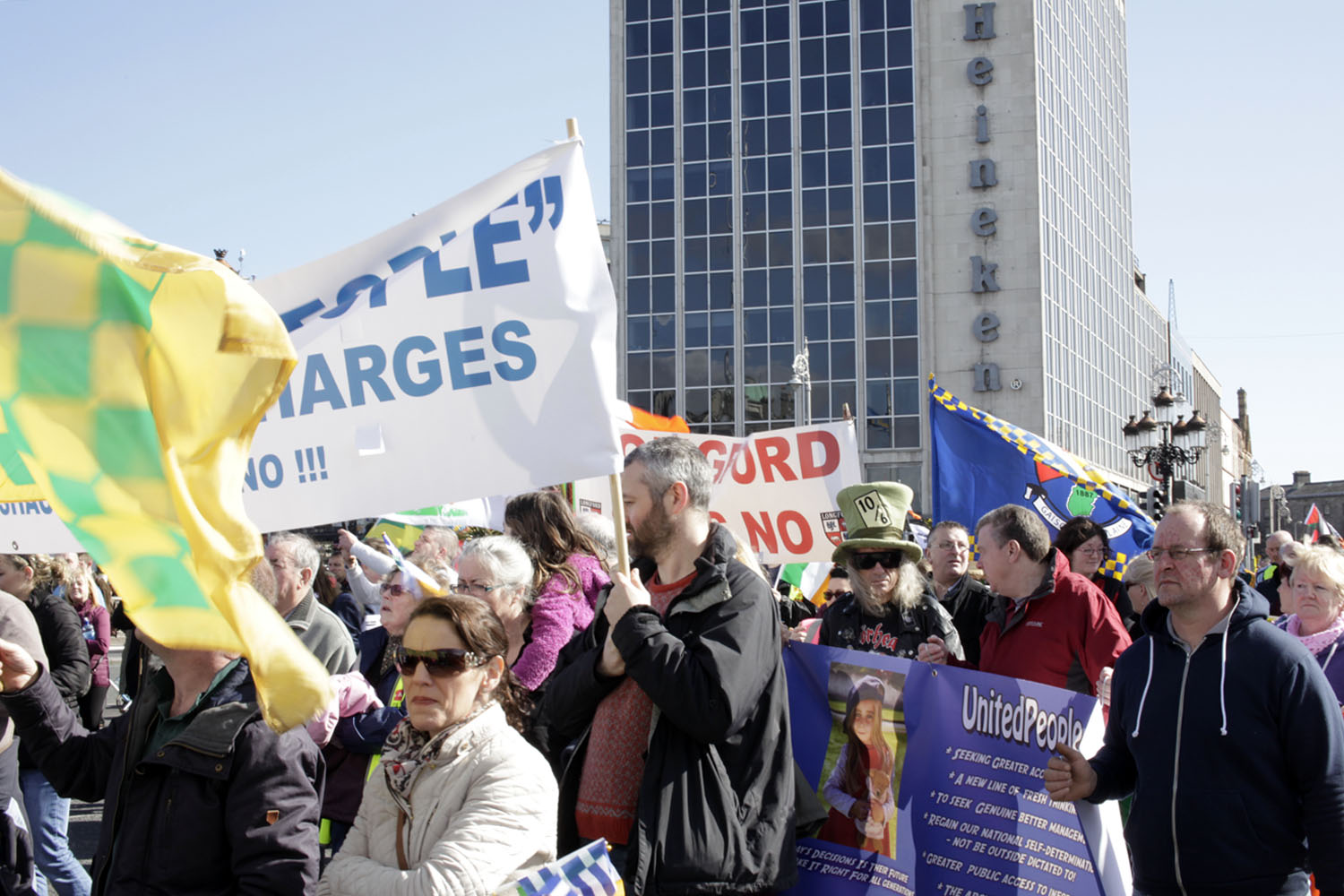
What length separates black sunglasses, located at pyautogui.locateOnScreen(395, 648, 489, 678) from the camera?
121 inches

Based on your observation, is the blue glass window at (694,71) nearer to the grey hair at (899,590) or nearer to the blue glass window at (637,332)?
the blue glass window at (637,332)

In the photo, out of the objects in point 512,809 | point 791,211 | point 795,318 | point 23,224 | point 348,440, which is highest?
point 791,211

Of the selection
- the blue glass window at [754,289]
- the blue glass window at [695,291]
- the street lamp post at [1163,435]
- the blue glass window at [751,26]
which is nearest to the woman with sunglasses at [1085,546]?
the street lamp post at [1163,435]

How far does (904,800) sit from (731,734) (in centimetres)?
99

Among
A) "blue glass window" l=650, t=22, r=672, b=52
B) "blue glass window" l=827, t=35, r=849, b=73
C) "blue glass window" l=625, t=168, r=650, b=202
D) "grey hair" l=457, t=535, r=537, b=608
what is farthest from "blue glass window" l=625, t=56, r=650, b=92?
"grey hair" l=457, t=535, r=537, b=608

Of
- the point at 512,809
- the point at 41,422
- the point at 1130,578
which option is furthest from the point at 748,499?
the point at 41,422

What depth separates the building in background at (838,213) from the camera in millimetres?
45938

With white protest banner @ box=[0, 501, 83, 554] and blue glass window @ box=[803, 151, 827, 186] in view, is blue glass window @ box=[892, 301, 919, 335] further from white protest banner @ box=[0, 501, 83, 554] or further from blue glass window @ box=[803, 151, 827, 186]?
white protest banner @ box=[0, 501, 83, 554]

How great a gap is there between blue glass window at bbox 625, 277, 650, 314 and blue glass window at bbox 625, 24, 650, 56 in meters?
8.90

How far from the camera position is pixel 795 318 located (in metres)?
46.5

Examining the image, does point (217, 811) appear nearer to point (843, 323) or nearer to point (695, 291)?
point (843, 323)

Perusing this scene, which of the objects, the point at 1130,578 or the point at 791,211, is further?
the point at 791,211

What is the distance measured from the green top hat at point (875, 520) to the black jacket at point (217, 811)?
8.82ft

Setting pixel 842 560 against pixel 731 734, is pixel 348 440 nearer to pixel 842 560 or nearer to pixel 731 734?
pixel 731 734
